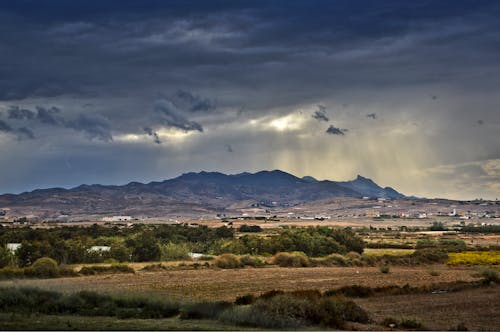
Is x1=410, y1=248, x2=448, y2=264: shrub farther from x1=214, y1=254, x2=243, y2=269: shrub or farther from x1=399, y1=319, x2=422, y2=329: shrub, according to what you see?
x1=399, y1=319, x2=422, y2=329: shrub

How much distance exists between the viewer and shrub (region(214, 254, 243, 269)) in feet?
247

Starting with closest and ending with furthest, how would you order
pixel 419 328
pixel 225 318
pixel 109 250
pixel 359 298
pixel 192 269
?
pixel 225 318 → pixel 419 328 → pixel 359 298 → pixel 192 269 → pixel 109 250

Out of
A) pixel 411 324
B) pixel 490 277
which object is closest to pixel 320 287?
pixel 490 277

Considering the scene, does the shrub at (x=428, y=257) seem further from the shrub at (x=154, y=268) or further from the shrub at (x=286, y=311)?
the shrub at (x=286, y=311)

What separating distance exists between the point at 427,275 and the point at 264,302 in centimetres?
3959

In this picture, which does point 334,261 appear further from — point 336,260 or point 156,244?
point 156,244

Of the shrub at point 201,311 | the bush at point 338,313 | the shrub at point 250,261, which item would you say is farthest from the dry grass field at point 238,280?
the bush at point 338,313

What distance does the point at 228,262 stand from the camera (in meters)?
75.9

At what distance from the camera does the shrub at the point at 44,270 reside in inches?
2314

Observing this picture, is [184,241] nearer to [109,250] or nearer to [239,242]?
[239,242]

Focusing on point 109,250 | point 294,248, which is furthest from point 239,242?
point 109,250

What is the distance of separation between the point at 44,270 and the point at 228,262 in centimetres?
2342

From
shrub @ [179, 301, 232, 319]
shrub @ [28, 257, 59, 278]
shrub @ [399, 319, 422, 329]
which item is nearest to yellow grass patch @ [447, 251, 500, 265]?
shrub @ [28, 257, 59, 278]

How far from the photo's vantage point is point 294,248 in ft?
312
